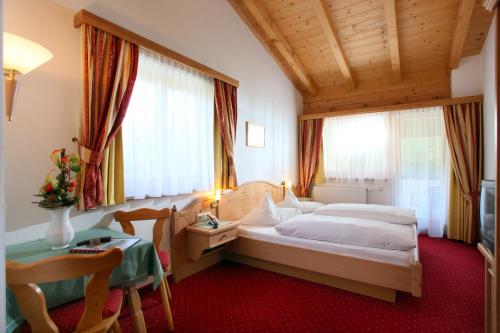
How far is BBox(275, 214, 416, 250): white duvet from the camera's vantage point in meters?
2.40

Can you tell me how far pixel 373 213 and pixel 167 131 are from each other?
8.84 ft

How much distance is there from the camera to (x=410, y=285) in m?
2.17

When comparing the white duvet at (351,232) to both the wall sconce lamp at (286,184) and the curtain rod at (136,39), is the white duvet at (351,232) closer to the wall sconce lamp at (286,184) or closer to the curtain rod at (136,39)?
the wall sconce lamp at (286,184)

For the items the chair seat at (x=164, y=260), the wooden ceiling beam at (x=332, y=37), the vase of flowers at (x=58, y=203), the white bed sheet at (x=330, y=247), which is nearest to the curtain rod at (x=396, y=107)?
the wooden ceiling beam at (x=332, y=37)

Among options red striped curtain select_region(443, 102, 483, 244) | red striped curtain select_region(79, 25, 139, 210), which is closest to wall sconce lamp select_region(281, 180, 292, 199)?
red striped curtain select_region(443, 102, 483, 244)

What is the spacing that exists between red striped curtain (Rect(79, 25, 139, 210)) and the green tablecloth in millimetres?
423

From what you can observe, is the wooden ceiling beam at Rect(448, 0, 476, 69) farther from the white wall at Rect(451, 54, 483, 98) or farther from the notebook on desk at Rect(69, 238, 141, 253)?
the notebook on desk at Rect(69, 238, 141, 253)

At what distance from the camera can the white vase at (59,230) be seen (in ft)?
4.91

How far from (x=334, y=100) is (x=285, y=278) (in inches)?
157

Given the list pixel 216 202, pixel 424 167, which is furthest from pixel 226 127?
pixel 424 167

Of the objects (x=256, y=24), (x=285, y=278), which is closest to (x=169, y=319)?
(x=285, y=278)

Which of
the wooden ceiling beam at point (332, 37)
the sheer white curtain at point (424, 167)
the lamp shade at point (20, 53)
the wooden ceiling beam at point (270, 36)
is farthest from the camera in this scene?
the sheer white curtain at point (424, 167)

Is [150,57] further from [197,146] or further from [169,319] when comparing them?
[169,319]

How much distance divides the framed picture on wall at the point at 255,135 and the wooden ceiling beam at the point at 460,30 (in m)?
2.97
